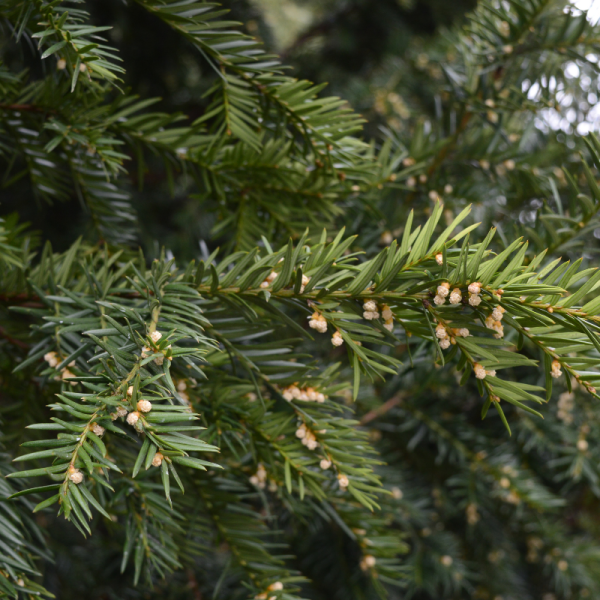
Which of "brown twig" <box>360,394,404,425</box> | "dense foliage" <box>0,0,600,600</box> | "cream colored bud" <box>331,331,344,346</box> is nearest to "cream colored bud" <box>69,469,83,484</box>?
"dense foliage" <box>0,0,600,600</box>

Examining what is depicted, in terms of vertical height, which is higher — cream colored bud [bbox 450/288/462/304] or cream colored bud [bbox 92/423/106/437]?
cream colored bud [bbox 450/288/462/304]

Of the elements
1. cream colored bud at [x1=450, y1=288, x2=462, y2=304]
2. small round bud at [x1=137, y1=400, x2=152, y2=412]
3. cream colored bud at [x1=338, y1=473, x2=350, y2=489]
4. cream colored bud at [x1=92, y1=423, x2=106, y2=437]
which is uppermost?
cream colored bud at [x1=450, y1=288, x2=462, y2=304]

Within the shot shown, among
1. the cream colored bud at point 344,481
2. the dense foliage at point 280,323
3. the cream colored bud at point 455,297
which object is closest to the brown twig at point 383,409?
the dense foliage at point 280,323

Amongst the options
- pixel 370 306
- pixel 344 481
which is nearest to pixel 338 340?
pixel 370 306

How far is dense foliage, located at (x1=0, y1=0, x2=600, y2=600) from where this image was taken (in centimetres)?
36

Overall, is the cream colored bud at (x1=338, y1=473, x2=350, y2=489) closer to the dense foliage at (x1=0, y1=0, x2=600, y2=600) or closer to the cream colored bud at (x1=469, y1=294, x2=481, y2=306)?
the dense foliage at (x1=0, y1=0, x2=600, y2=600)

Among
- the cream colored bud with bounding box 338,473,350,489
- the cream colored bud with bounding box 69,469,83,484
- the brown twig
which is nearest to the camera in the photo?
the cream colored bud with bounding box 69,469,83,484

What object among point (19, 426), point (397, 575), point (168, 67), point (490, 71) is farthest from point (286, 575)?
point (168, 67)

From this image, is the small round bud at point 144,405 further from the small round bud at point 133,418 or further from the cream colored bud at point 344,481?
the cream colored bud at point 344,481

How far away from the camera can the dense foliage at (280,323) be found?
1.17 ft

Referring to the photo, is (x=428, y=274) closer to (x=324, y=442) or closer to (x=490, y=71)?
(x=324, y=442)

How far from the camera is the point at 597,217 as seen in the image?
1.74 feet

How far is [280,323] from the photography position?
452 millimetres

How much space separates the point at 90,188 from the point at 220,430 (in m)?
0.35
